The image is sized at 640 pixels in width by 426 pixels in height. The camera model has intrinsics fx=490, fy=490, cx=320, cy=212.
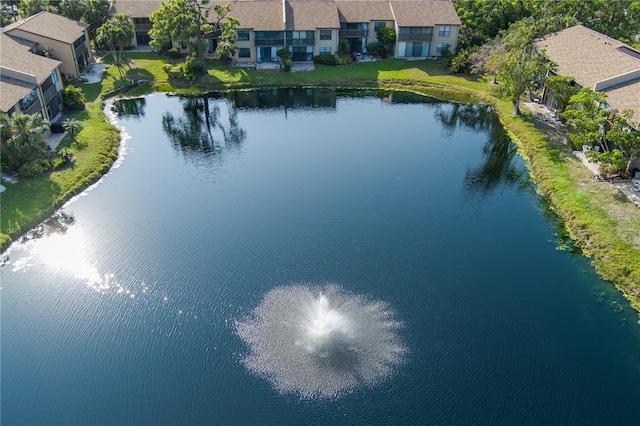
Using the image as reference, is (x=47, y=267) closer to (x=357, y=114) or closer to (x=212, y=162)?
(x=212, y=162)

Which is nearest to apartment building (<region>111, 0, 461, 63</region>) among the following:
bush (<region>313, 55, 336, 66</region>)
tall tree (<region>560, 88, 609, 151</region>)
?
bush (<region>313, 55, 336, 66</region>)

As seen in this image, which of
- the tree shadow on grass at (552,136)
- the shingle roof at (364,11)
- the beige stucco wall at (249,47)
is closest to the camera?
the tree shadow on grass at (552,136)

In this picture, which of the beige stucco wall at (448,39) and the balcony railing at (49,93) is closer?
the balcony railing at (49,93)

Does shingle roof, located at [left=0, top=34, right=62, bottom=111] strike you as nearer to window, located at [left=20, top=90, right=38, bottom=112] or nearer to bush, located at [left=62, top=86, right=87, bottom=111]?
window, located at [left=20, top=90, right=38, bottom=112]

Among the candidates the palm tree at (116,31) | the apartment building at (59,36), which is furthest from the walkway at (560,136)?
the apartment building at (59,36)

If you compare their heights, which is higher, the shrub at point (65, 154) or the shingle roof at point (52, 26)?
the shingle roof at point (52, 26)

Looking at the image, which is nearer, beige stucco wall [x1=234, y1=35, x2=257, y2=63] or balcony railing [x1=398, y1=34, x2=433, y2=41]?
beige stucco wall [x1=234, y1=35, x2=257, y2=63]

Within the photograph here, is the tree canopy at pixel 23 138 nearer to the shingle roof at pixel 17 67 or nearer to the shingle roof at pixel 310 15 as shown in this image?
the shingle roof at pixel 17 67

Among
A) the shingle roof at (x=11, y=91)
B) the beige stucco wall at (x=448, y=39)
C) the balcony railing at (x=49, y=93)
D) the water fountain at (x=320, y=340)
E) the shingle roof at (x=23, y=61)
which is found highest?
the beige stucco wall at (x=448, y=39)
